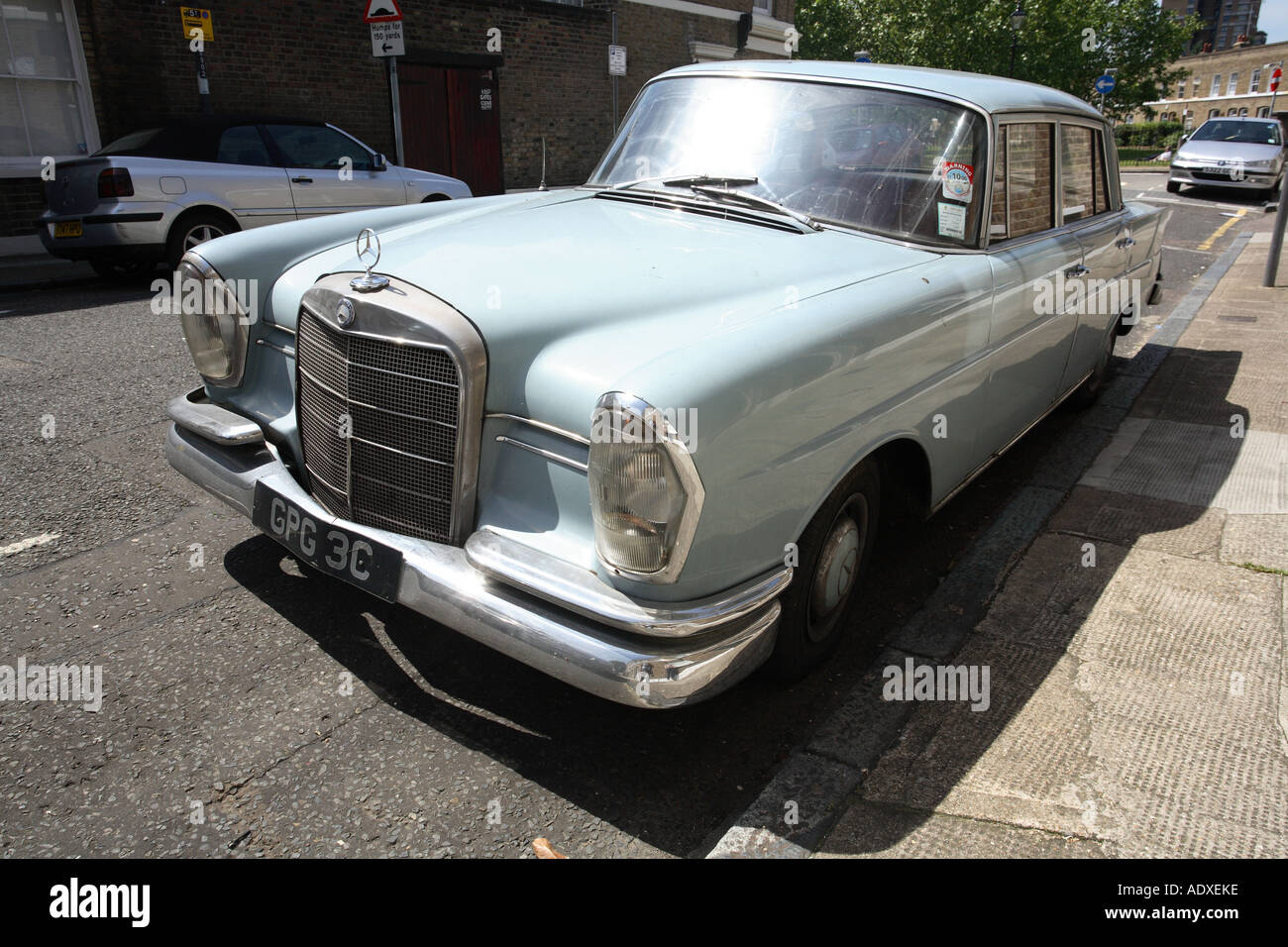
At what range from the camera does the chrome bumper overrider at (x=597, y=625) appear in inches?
81.1

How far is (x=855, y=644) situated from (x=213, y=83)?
12.5 m

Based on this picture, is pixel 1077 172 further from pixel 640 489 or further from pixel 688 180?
pixel 640 489

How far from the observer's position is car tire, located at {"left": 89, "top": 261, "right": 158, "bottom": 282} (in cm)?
904

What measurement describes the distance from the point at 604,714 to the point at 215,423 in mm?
1573

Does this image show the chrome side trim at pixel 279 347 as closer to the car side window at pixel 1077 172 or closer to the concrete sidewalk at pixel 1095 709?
the concrete sidewalk at pixel 1095 709

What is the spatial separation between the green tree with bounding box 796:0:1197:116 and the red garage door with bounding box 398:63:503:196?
2086cm

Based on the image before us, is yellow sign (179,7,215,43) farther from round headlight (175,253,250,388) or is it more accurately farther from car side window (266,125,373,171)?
round headlight (175,253,250,388)

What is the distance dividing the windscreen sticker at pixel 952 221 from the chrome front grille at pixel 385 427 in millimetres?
1934

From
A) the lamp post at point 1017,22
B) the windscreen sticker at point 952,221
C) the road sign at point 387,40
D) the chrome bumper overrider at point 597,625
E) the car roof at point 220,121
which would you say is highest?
the lamp post at point 1017,22

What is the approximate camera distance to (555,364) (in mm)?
2268

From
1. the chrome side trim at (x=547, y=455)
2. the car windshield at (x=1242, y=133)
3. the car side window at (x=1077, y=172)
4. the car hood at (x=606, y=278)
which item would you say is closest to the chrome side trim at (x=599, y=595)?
the chrome side trim at (x=547, y=455)

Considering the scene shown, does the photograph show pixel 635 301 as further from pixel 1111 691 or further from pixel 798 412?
pixel 1111 691
